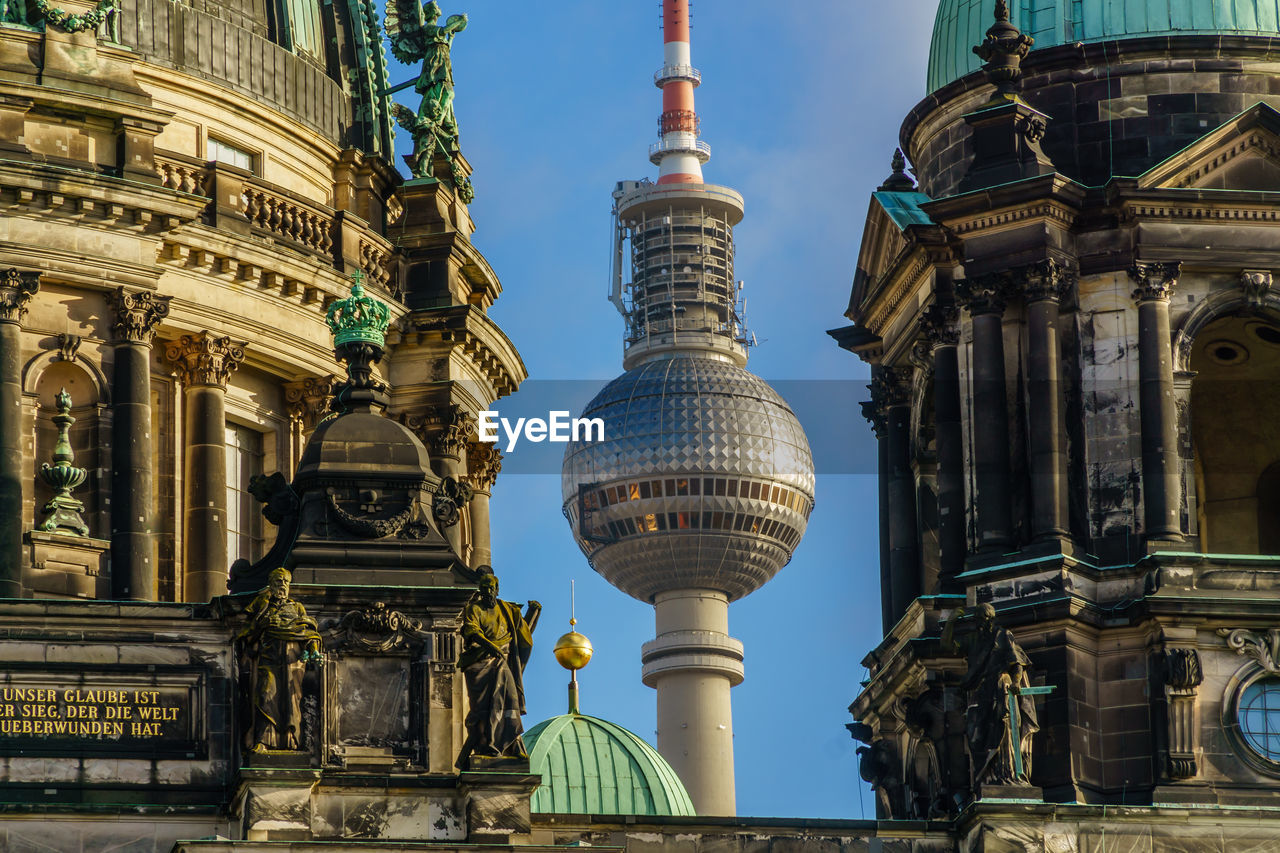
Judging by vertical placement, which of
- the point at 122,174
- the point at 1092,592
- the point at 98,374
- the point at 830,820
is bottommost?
the point at 830,820

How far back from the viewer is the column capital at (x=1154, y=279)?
54.4 m

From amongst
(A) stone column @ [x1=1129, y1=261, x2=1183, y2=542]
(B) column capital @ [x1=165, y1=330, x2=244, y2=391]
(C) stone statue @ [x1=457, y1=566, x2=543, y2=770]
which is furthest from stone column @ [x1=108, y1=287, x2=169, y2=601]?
(A) stone column @ [x1=1129, y1=261, x2=1183, y2=542]

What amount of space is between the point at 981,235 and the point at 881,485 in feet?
24.1

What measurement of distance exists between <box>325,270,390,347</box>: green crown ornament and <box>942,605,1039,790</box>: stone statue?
10803 mm

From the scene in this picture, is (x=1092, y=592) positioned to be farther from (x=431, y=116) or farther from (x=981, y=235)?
(x=431, y=116)

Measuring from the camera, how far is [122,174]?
5900 cm

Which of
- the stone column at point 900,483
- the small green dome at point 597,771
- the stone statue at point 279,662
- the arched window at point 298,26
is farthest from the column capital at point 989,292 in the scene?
the arched window at point 298,26

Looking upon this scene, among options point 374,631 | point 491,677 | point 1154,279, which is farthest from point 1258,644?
point 374,631

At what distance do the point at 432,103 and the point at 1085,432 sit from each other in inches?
771

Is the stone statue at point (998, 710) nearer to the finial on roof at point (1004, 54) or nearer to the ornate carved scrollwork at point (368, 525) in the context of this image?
the ornate carved scrollwork at point (368, 525)

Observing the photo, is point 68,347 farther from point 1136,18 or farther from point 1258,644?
point 1258,644

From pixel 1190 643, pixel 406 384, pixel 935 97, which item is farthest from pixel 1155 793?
pixel 406 384

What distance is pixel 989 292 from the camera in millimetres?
54656

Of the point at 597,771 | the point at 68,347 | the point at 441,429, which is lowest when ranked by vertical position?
the point at 597,771
